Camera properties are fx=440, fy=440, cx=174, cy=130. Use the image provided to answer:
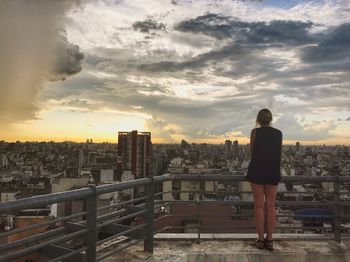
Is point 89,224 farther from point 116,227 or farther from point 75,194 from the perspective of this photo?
point 116,227

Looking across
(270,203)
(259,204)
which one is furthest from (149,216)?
(270,203)

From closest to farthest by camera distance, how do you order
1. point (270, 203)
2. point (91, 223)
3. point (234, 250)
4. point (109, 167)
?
point (91, 223) → point (270, 203) → point (234, 250) → point (109, 167)

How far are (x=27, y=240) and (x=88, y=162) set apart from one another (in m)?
93.9

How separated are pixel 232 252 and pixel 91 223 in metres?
2.49

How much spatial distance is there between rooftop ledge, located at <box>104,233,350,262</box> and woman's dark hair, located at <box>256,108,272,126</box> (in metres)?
1.87

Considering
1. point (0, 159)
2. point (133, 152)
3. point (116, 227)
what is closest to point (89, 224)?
point (116, 227)

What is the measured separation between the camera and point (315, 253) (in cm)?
648

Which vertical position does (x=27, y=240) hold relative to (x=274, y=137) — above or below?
below

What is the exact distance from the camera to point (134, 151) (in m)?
70.1

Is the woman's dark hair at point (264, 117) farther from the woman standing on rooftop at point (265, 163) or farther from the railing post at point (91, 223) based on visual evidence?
the railing post at point (91, 223)

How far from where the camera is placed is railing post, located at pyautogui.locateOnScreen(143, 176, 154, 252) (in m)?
6.04

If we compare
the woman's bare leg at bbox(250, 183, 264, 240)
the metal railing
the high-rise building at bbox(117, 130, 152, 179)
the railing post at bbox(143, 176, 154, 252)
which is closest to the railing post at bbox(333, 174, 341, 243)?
the metal railing

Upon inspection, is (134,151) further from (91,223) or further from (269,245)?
(91,223)

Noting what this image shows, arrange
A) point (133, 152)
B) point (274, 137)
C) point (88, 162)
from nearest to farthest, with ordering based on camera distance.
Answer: point (274, 137), point (133, 152), point (88, 162)
